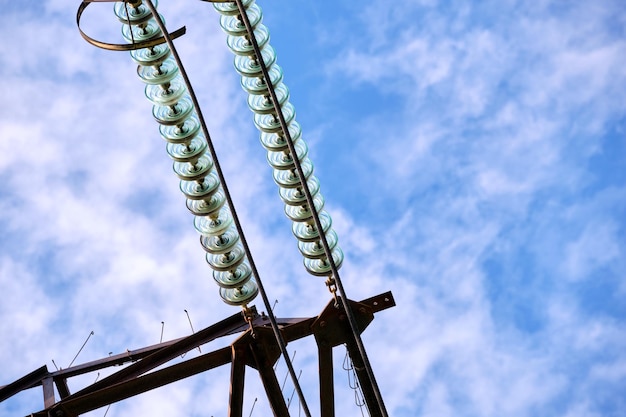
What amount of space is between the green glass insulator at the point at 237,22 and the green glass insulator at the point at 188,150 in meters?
1.21

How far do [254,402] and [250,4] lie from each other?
4725 mm

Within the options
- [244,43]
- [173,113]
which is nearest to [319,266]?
[173,113]

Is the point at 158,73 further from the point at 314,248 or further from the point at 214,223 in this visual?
the point at 314,248

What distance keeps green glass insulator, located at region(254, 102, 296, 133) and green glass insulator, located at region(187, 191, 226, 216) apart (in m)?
0.92

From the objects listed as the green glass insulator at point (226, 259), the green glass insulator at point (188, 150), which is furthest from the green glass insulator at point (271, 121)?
the green glass insulator at point (226, 259)

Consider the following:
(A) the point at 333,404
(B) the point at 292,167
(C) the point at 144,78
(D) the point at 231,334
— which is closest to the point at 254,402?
(D) the point at 231,334

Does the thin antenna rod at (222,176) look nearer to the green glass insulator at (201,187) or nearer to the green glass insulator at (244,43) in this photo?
the green glass insulator at (244,43)

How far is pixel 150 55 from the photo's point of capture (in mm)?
12867

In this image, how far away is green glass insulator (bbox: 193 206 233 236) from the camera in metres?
13.3

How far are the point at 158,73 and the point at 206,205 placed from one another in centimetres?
149

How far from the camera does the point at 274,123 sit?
13.0 m

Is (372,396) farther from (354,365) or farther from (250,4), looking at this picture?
(250,4)

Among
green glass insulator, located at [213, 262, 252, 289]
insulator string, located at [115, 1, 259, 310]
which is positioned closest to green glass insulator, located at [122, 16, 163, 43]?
insulator string, located at [115, 1, 259, 310]

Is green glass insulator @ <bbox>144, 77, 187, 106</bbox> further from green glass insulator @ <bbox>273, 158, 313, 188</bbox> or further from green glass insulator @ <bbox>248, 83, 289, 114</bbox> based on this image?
green glass insulator @ <bbox>273, 158, 313, 188</bbox>
